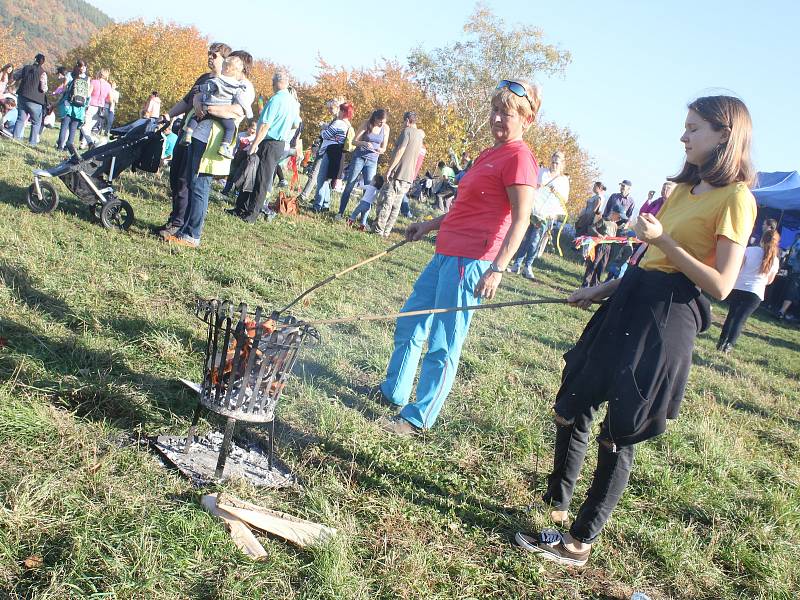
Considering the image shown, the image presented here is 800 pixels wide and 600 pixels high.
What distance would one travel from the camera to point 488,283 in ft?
11.8

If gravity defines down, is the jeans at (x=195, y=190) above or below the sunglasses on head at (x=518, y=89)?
below

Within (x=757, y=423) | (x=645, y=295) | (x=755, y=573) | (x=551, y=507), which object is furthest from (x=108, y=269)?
(x=757, y=423)

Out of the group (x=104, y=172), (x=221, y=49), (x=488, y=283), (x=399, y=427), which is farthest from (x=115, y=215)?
(x=488, y=283)

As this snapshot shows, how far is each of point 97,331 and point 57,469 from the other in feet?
5.27

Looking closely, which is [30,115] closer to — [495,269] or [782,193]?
[495,269]

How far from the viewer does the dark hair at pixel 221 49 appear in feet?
20.9

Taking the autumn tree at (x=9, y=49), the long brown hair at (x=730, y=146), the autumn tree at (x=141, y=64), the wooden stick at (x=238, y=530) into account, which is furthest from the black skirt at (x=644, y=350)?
the autumn tree at (x=9, y=49)

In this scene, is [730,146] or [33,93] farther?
[33,93]

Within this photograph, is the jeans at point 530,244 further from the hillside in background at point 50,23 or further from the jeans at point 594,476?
the hillside in background at point 50,23

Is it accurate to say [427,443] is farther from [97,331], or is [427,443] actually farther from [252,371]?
[97,331]

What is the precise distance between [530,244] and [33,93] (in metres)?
10.6

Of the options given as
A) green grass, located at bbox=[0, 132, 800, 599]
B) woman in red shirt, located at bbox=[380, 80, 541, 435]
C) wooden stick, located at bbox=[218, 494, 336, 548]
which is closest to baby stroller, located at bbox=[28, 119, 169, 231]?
green grass, located at bbox=[0, 132, 800, 599]

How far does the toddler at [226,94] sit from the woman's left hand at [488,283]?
3795 mm

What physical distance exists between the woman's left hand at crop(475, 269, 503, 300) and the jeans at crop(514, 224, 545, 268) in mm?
8049
